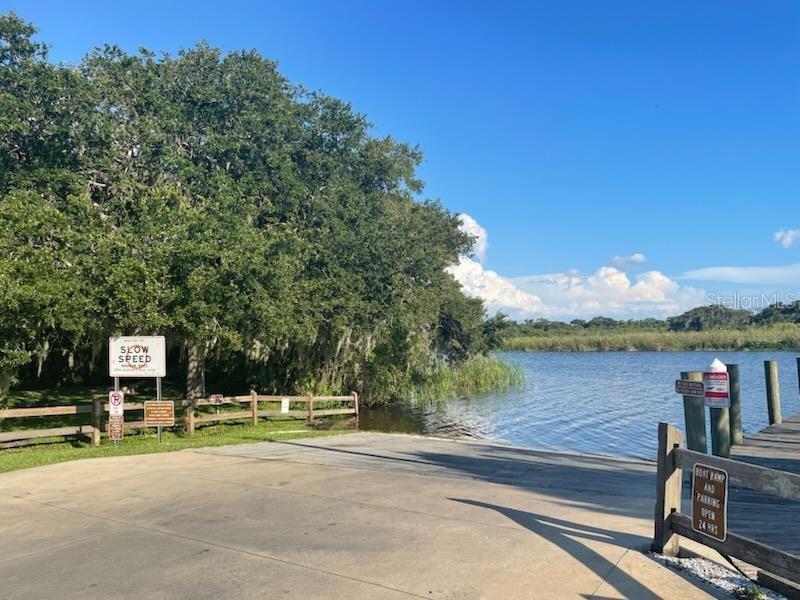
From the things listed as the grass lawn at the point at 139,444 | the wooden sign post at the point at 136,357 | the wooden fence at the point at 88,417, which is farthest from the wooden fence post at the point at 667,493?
the wooden fence at the point at 88,417

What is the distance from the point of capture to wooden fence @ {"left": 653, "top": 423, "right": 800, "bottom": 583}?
4.32 metres

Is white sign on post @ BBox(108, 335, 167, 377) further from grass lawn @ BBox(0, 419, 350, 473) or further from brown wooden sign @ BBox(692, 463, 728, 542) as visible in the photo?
brown wooden sign @ BBox(692, 463, 728, 542)

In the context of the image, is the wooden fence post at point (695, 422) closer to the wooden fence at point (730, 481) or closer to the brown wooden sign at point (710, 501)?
the wooden fence at point (730, 481)

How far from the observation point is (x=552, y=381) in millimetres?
44281

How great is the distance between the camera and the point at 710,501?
4.87 meters

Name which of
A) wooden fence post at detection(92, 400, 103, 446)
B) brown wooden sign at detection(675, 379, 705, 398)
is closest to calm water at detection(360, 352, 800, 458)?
brown wooden sign at detection(675, 379, 705, 398)

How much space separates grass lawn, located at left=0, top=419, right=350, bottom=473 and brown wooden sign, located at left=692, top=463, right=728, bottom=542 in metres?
10.4

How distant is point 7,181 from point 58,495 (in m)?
13.4

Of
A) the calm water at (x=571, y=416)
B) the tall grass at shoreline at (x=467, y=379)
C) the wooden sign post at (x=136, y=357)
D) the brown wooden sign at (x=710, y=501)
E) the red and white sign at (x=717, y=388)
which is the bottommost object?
the calm water at (x=571, y=416)

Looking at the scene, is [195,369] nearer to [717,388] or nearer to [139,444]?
[139,444]

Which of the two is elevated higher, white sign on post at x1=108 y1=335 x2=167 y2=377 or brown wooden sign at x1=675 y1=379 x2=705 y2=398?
white sign on post at x1=108 y1=335 x2=167 y2=377

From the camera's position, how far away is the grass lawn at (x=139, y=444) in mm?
11766

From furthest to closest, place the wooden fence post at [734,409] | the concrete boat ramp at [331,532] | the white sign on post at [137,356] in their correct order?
1. the wooden fence post at [734,409]
2. the white sign on post at [137,356]
3. the concrete boat ramp at [331,532]

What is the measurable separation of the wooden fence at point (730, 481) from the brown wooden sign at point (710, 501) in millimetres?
48
